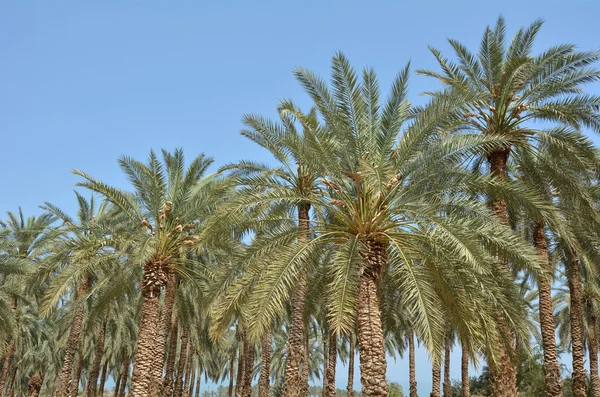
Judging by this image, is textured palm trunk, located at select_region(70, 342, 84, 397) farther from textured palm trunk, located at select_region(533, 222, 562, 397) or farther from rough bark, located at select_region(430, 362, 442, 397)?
textured palm trunk, located at select_region(533, 222, 562, 397)

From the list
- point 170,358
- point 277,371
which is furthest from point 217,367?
point 170,358

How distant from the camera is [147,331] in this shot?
18.2m

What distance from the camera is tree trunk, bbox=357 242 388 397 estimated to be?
41.1ft

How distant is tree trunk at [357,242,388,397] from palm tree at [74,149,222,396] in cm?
655

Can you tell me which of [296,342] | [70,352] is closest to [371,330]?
[296,342]

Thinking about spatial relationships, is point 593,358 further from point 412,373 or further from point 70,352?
point 70,352

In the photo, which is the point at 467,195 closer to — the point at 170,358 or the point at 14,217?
the point at 170,358

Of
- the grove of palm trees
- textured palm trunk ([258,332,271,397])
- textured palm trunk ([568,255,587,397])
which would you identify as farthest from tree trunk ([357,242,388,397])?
textured palm trunk ([258,332,271,397])

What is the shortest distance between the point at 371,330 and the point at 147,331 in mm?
8819

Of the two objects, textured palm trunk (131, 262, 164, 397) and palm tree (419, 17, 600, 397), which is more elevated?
palm tree (419, 17, 600, 397)

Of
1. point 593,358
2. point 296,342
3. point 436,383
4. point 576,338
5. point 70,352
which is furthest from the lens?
point 436,383

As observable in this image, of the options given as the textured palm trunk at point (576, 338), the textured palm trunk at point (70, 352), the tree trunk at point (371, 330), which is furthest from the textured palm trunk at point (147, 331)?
the textured palm trunk at point (576, 338)

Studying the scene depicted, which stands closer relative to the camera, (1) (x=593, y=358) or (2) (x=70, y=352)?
(2) (x=70, y=352)

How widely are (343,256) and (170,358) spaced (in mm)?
14440
